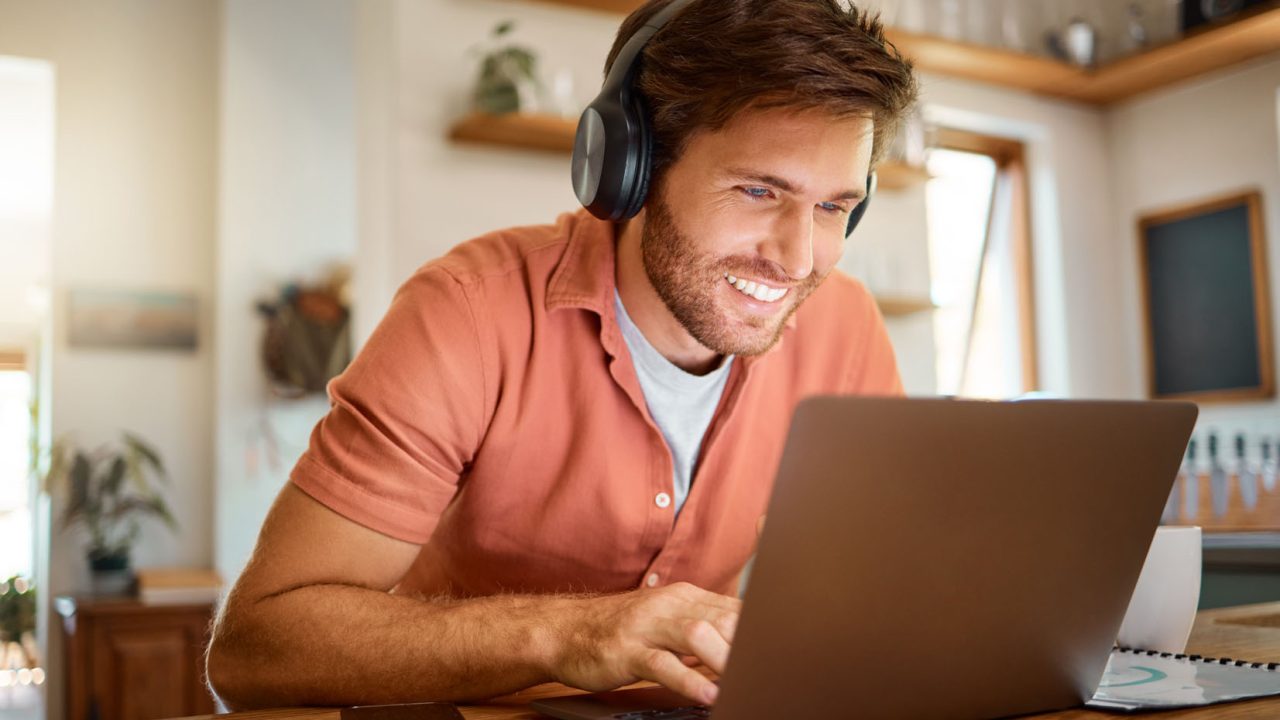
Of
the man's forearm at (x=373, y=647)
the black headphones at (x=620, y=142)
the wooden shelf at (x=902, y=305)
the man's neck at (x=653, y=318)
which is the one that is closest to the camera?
the man's forearm at (x=373, y=647)

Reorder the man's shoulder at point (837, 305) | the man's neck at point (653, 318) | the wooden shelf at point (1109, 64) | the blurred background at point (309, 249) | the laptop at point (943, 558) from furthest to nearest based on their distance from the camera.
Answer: the blurred background at point (309, 249) → the wooden shelf at point (1109, 64) → the man's shoulder at point (837, 305) → the man's neck at point (653, 318) → the laptop at point (943, 558)

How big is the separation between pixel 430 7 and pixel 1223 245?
285 cm

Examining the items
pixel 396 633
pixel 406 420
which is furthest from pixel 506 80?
pixel 396 633

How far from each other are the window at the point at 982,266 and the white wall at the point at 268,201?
7.67 feet

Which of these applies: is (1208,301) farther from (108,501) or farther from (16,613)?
(16,613)

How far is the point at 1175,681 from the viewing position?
0.88 m

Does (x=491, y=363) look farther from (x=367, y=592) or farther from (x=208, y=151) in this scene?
(x=208, y=151)

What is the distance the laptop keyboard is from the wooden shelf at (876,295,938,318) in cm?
313

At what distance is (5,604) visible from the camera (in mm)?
5531

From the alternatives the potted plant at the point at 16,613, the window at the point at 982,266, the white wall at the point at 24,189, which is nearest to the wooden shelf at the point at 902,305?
the window at the point at 982,266

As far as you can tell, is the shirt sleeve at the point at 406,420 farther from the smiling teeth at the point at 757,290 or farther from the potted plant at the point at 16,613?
the potted plant at the point at 16,613

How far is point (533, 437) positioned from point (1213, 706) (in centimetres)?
70

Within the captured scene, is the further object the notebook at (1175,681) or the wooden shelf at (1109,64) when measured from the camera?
the wooden shelf at (1109,64)

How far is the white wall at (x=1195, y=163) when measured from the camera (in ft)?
13.1
